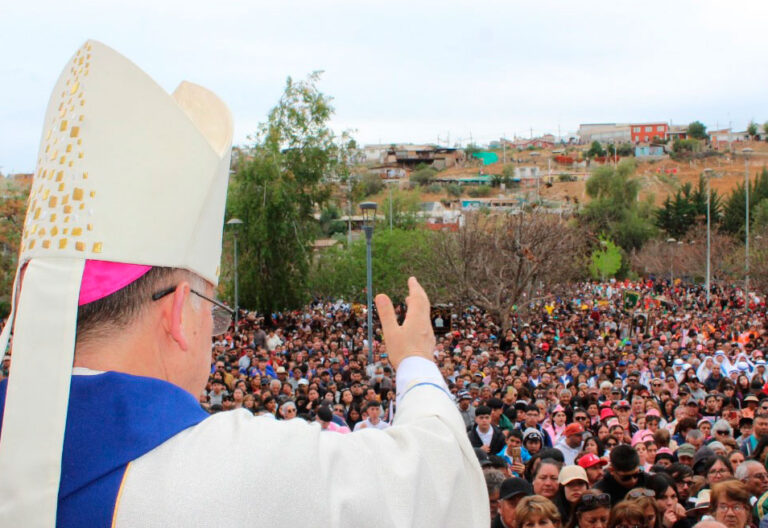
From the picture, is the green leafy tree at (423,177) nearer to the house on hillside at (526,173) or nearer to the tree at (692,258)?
the house on hillside at (526,173)

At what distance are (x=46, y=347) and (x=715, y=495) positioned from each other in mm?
4876

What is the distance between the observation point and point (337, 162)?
3262 cm

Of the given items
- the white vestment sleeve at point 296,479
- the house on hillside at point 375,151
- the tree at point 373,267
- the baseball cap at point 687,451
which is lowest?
the tree at point 373,267

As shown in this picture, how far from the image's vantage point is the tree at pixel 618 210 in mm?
65875

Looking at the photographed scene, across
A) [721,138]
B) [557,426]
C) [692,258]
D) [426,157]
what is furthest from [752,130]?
[557,426]

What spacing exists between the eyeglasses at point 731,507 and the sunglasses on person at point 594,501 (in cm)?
70

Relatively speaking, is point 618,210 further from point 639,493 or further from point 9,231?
point 639,493

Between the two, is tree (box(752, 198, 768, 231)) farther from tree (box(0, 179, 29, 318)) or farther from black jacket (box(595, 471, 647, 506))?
black jacket (box(595, 471, 647, 506))

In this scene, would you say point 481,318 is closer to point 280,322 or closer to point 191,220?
point 280,322

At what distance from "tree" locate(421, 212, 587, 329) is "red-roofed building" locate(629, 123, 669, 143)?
135 m

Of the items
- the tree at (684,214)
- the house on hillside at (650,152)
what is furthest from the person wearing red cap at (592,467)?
the house on hillside at (650,152)

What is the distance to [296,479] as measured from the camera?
121cm

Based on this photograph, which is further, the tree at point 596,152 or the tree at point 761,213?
the tree at point 596,152

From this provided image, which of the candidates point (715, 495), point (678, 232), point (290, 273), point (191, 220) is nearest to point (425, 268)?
point (290, 273)
